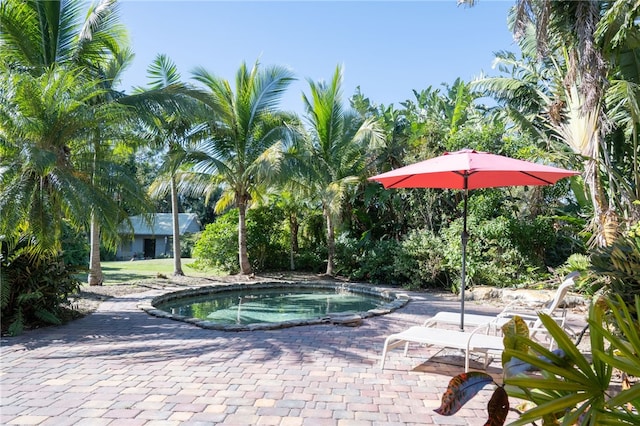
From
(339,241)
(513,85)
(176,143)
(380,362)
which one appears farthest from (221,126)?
(380,362)

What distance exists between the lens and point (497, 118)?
1498 centimetres

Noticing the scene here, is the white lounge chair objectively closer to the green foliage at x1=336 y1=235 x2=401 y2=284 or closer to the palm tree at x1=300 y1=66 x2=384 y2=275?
the green foliage at x1=336 y1=235 x2=401 y2=284

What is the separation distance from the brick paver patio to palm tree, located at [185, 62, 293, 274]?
8.13 metres

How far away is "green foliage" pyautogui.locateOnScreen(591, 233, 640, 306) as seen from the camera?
3.94 m

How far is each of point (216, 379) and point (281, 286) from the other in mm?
8933

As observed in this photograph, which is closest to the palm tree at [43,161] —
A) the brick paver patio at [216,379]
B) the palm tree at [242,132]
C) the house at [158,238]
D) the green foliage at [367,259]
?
the brick paver patio at [216,379]

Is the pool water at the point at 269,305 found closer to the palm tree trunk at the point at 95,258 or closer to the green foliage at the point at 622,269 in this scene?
the palm tree trunk at the point at 95,258

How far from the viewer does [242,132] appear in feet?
46.4

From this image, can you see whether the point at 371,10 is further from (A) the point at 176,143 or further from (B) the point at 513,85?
(A) the point at 176,143

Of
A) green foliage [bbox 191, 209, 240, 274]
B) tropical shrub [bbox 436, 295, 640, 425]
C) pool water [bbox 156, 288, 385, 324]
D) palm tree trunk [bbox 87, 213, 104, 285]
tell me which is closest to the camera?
tropical shrub [bbox 436, 295, 640, 425]

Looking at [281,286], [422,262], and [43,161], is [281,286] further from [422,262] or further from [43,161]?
[43,161]

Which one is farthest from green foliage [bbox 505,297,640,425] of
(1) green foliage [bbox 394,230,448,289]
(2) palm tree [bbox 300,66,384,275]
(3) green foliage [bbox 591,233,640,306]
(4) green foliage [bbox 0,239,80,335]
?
(2) palm tree [bbox 300,66,384,275]

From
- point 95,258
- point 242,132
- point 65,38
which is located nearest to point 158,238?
point 242,132

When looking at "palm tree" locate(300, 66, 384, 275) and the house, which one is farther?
the house
